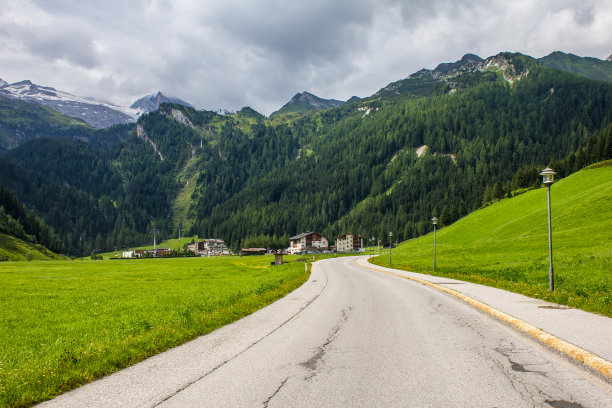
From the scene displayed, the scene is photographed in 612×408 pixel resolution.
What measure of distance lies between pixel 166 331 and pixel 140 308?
8398 millimetres

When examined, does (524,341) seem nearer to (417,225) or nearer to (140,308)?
(140,308)

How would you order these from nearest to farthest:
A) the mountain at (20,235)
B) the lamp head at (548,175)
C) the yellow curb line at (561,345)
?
the yellow curb line at (561,345) < the lamp head at (548,175) < the mountain at (20,235)

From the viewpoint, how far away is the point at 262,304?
17.9m

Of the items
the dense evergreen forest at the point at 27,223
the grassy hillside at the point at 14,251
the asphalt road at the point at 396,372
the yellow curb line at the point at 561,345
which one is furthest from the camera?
the dense evergreen forest at the point at 27,223

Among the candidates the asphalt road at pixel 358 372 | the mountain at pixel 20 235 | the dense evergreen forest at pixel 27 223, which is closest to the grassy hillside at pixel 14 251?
the mountain at pixel 20 235

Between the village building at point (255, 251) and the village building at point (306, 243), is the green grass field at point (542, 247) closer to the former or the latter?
the village building at point (306, 243)

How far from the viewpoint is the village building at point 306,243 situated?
619 feet

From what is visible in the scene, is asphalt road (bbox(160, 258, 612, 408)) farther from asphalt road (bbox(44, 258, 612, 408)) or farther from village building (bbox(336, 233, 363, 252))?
village building (bbox(336, 233, 363, 252))

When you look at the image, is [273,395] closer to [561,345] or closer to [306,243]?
[561,345]

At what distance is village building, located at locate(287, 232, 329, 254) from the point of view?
189 m

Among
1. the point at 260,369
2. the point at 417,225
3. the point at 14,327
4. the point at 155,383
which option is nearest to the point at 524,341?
the point at 260,369

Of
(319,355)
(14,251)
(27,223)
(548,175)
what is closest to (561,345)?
(319,355)

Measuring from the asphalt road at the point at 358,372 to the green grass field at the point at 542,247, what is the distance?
6611 mm

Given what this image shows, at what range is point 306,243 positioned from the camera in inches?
7534
